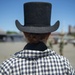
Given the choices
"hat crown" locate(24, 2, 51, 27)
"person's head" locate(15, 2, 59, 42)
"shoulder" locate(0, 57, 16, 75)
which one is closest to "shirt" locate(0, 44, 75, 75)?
"shoulder" locate(0, 57, 16, 75)

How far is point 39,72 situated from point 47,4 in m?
0.66

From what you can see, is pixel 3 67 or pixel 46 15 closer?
pixel 3 67

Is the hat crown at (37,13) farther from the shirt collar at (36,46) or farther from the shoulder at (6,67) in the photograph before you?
the shoulder at (6,67)

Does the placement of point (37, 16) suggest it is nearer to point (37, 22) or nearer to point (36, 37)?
point (37, 22)

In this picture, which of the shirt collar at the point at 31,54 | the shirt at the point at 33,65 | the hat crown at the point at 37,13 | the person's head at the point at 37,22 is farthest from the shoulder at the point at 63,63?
the hat crown at the point at 37,13

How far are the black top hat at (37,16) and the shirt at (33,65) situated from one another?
237mm

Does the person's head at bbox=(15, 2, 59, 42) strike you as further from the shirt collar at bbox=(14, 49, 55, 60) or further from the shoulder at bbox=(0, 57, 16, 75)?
the shoulder at bbox=(0, 57, 16, 75)

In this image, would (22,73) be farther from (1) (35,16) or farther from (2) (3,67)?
(1) (35,16)

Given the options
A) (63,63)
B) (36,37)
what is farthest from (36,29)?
(63,63)

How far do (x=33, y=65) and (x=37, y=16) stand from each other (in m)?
0.48

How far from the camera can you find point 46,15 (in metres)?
2.94

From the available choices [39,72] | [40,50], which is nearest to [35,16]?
[40,50]

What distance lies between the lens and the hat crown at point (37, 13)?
9.53 ft

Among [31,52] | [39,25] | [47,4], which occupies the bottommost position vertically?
[31,52]
